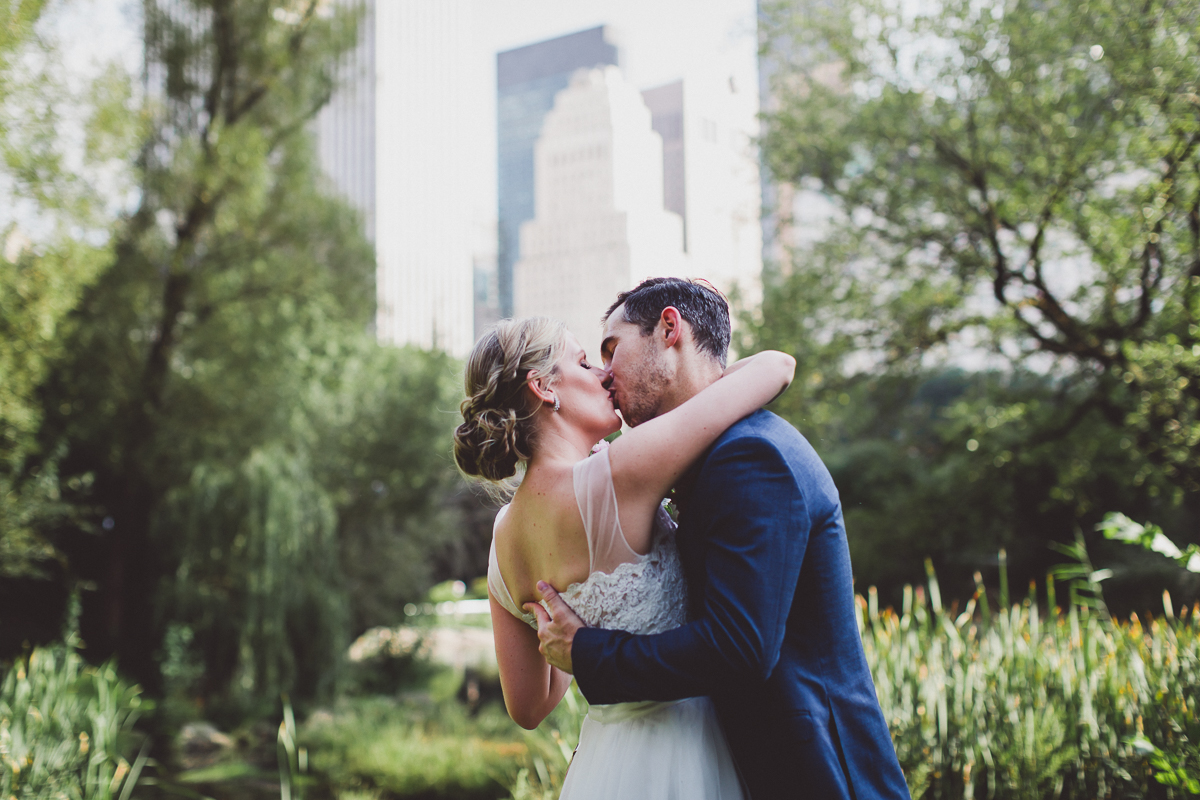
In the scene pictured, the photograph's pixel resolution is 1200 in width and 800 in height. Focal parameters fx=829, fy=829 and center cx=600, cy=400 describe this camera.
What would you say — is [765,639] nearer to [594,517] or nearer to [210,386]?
[594,517]

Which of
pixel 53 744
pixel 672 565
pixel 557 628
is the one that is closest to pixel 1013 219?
pixel 672 565

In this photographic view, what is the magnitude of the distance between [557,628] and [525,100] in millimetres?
63898

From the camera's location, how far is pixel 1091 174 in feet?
23.8

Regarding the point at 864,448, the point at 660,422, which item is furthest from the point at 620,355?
the point at 864,448

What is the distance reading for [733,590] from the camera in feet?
4.36

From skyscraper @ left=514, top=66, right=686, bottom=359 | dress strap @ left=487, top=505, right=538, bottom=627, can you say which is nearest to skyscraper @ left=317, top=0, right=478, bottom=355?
skyscraper @ left=514, top=66, right=686, bottom=359

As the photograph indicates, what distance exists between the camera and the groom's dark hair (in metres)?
1.70

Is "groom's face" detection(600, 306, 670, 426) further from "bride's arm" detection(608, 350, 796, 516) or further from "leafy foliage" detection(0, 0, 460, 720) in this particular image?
"leafy foliage" detection(0, 0, 460, 720)

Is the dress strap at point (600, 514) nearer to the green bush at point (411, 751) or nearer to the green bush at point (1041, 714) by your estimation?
the green bush at point (1041, 714)

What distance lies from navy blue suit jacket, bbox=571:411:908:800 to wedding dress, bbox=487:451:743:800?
0.23 ft

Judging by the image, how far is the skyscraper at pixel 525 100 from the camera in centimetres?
5412

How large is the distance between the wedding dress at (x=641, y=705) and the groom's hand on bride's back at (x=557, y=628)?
31 mm

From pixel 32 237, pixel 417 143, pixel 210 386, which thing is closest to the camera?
pixel 32 237

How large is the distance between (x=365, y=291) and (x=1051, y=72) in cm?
927
